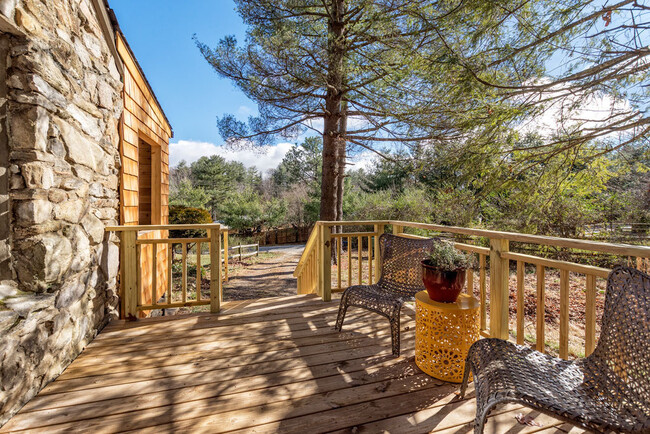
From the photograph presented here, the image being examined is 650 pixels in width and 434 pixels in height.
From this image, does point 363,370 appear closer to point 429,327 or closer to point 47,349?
point 429,327

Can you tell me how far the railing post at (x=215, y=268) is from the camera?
292 cm

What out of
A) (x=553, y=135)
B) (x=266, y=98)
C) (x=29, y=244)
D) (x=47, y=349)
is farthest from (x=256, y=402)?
(x=266, y=98)

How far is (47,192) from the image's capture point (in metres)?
1.93

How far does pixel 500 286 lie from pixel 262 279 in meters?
7.51

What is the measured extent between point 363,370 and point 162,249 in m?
4.11

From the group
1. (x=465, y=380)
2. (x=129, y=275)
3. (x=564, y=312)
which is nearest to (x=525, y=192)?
(x=564, y=312)

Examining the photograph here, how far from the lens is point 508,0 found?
107 inches

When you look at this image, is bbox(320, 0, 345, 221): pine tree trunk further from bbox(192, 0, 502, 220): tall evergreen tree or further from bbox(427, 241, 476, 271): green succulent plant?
bbox(427, 241, 476, 271): green succulent plant

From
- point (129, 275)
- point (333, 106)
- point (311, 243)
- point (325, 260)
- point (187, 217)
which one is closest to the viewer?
point (129, 275)

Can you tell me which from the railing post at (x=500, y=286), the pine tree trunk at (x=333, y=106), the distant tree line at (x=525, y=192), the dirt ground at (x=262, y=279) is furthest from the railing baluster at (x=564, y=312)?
the dirt ground at (x=262, y=279)

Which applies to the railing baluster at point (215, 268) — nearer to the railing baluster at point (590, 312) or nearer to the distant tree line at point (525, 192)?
the railing baluster at point (590, 312)

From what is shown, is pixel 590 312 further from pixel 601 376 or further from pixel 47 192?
pixel 47 192

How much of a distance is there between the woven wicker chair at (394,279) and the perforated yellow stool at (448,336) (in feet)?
1.35

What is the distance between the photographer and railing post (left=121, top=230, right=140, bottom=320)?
2.82m
